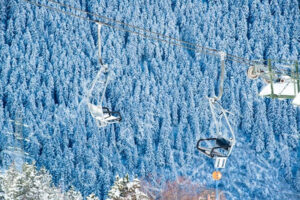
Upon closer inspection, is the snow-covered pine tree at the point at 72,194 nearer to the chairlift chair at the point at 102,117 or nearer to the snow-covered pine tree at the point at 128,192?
the snow-covered pine tree at the point at 128,192

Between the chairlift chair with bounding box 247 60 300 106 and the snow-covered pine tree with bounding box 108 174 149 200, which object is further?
the snow-covered pine tree with bounding box 108 174 149 200

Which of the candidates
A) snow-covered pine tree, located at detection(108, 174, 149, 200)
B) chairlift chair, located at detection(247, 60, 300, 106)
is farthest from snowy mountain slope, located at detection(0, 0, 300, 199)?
chairlift chair, located at detection(247, 60, 300, 106)

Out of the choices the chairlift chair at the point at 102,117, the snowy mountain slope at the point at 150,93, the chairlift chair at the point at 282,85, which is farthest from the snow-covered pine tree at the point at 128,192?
the snowy mountain slope at the point at 150,93

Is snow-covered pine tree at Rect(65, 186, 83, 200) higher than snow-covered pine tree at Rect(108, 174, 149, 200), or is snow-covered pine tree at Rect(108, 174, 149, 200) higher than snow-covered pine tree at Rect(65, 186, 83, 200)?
snow-covered pine tree at Rect(108, 174, 149, 200)

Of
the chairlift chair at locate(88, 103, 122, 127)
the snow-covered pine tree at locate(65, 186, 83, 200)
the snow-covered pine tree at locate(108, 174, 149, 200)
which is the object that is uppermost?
the chairlift chair at locate(88, 103, 122, 127)

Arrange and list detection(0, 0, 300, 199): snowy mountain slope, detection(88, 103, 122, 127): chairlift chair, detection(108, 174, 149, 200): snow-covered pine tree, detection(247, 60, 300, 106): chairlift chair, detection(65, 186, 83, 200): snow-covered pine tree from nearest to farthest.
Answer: detection(247, 60, 300, 106): chairlift chair < detection(88, 103, 122, 127): chairlift chair < detection(108, 174, 149, 200): snow-covered pine tree < detection(65, 186, 83, 200): snow-covered pine tree < detection(0, 0, 300, 199): snowy mountain slope

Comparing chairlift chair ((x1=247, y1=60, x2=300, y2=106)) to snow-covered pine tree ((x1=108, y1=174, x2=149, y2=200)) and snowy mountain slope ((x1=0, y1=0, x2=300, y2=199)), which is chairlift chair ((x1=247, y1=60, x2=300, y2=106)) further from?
snowy mountain slope ((x1=0, y1=0, x2=300, y2=199))

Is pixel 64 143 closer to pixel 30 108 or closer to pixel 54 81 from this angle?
pixel 30 108

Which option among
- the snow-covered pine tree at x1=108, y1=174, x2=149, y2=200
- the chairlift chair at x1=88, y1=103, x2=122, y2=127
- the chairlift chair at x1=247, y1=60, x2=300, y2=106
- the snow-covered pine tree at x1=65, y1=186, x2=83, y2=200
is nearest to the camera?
the chairlift chair at x1=247, y1=60, x2=300, y2=106
